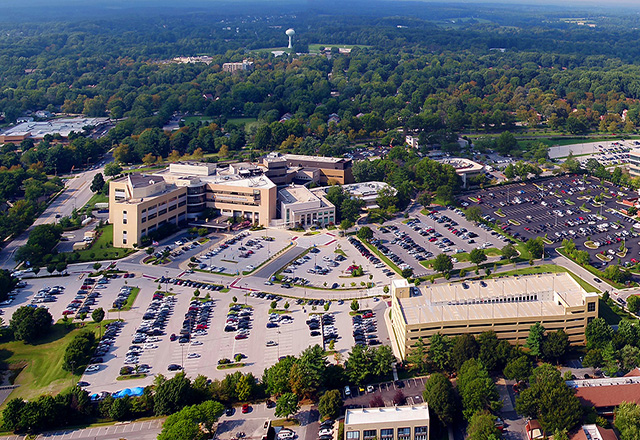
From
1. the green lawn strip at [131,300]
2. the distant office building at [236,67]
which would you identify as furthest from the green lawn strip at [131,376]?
the distant office building at [236,67]

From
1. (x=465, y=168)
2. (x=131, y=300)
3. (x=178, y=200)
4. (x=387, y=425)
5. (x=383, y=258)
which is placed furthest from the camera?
(x=465, y=168)

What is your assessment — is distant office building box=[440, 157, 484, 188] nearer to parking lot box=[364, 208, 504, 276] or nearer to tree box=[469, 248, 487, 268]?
parking lot box=[364, 208, 504, 276]

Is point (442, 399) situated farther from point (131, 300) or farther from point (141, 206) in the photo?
point (141, 206)

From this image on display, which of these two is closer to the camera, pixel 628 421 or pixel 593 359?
pixel 628 421

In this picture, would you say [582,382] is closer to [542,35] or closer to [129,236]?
[129,236]

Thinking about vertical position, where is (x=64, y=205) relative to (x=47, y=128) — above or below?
below

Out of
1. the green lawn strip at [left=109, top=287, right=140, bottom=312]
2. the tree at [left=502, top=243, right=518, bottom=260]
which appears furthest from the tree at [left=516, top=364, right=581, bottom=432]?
the green lawn strip at [left=109, top=287, right=140, bottom=312]

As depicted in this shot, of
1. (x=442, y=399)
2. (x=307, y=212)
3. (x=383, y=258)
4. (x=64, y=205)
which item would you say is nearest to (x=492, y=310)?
(x=442, y=399)
